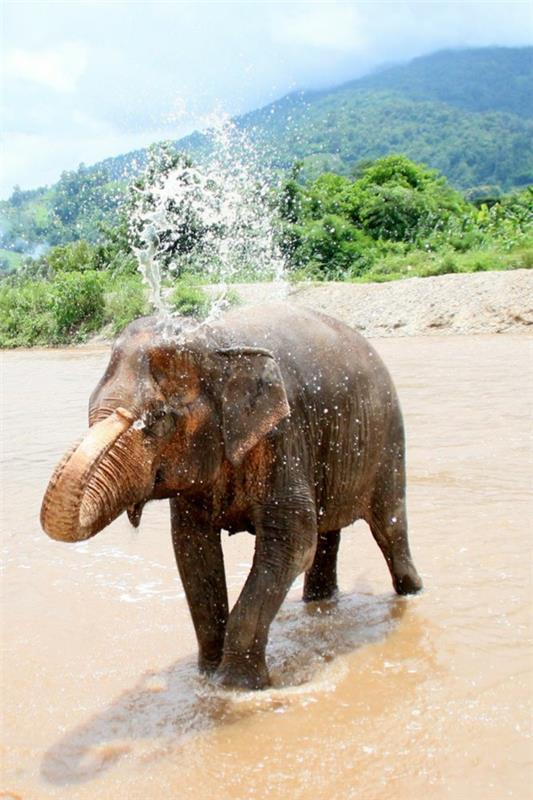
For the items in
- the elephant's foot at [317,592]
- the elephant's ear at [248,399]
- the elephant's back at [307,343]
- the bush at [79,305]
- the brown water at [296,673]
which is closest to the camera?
the brown water at [296,673]

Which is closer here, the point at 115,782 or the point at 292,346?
the point at 115,782

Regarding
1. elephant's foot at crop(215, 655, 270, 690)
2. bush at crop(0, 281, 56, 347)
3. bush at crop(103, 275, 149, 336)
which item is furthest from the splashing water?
bush at crop(0, 281, 56, 347)

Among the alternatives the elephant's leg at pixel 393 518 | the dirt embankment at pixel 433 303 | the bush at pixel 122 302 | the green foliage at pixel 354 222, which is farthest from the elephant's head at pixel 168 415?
the green foliage at pixel 354 222

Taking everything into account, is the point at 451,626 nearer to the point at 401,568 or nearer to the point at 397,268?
the point at 401,568

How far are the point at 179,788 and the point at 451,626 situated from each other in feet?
6.09

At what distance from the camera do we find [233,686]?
159 inches

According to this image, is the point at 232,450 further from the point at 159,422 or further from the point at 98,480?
the point at 98,480

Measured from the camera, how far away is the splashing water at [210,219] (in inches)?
165

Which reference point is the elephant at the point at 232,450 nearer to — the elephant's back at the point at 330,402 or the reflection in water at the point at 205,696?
the elephant's back at the point at 330,402

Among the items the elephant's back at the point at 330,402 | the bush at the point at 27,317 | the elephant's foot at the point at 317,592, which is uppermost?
the elephant's back at the point at 330,402

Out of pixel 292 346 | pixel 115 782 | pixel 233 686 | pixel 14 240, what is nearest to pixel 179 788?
pixel 115 782

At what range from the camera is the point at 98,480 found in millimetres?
3359

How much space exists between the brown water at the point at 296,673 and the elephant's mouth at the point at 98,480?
2.90 feet

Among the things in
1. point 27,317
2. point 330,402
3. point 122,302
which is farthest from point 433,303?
point 330,402
